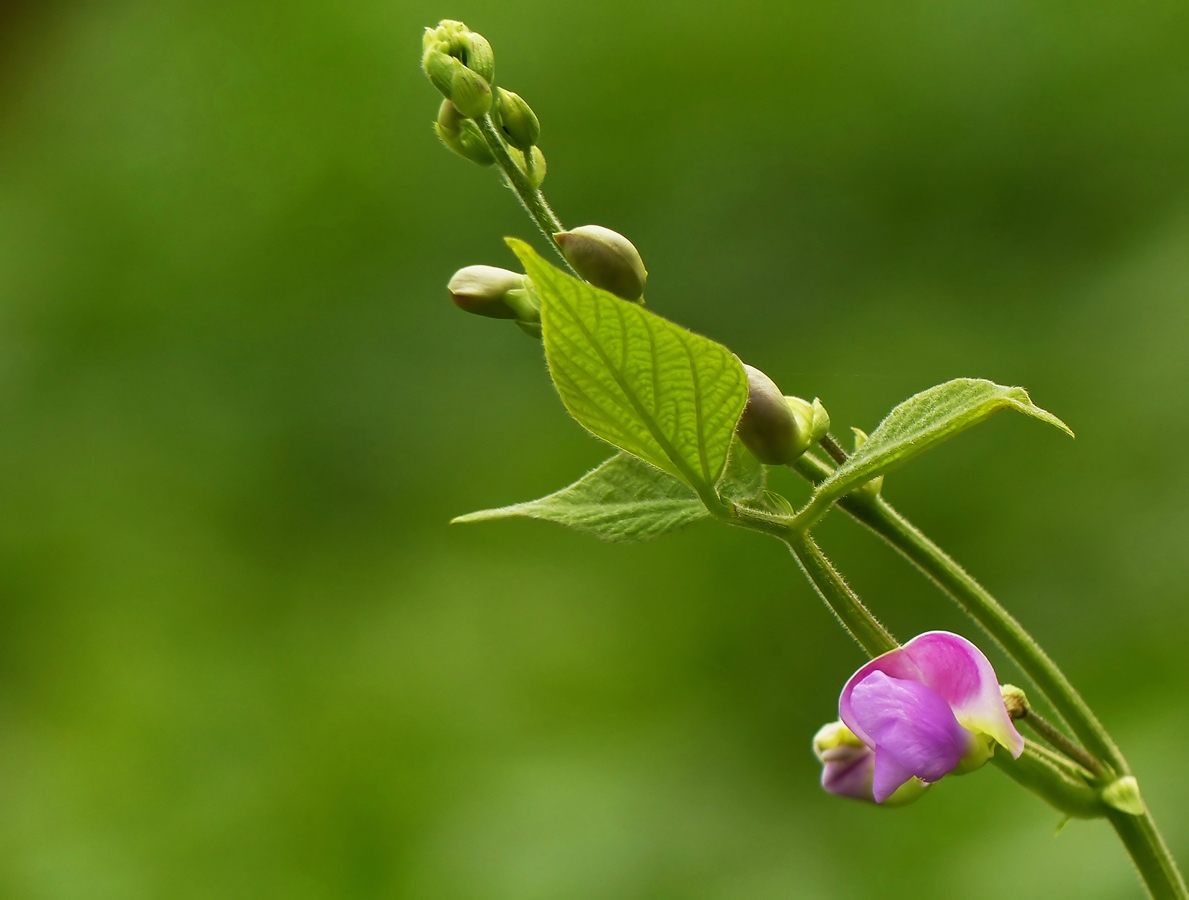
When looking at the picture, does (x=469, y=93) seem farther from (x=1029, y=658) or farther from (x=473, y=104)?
(x=1029, y=658)

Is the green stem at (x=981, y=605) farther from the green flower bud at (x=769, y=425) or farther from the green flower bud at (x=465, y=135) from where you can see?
the green flower bud at (x=465, y=135)

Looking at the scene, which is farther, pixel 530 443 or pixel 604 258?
pixel 530 443

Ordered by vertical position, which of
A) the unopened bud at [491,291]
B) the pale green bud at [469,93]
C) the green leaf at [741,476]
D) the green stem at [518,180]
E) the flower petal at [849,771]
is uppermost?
the pale green bud at [469,93]

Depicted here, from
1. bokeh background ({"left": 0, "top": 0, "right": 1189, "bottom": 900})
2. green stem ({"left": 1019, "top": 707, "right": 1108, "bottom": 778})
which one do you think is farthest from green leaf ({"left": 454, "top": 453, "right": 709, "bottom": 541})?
bokeh background ({"left": 0, "top": 0, "right": 1189, "bottom": 900})

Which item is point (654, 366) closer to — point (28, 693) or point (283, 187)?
point (28, 693)

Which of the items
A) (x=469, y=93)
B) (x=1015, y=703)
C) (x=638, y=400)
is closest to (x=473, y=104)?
(x=469, y=93)

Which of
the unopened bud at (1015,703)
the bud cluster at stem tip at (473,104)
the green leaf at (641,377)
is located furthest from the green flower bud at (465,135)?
the unopened bud at (1015,703)

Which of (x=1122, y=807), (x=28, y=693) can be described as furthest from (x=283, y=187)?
(x=1122, y=807)
